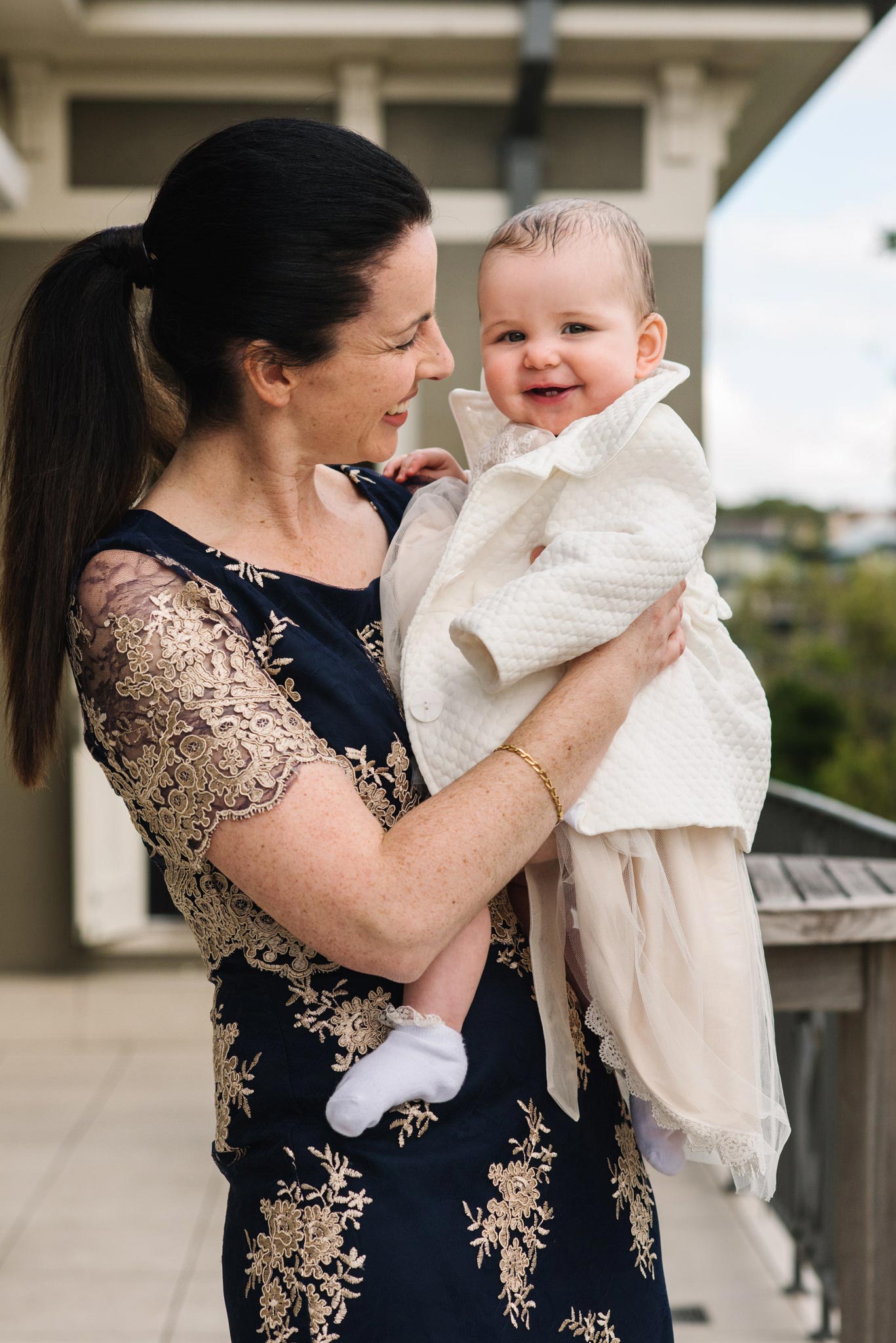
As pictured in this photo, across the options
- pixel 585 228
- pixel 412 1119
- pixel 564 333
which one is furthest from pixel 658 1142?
pixel 585 228

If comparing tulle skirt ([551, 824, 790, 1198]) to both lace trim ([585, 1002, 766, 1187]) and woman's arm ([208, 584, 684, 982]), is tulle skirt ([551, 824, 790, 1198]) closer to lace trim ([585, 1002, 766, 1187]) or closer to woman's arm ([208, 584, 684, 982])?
lace trim ([585, 1002, 766, 1187])

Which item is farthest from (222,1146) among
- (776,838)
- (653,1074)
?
(776,838)

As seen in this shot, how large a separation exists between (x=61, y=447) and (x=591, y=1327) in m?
0.94

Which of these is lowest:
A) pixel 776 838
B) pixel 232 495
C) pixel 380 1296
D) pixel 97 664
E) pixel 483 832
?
pixel 776 838

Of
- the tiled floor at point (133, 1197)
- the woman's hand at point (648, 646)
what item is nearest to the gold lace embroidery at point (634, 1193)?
the woman's hand at point (648, 646)

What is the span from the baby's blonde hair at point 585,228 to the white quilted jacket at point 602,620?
0.18 metres

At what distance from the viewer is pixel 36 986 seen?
190 inches

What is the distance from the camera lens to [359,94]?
4.68m

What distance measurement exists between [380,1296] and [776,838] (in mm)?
2614

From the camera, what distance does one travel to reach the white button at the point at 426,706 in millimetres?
1156

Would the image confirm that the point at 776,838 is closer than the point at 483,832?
No

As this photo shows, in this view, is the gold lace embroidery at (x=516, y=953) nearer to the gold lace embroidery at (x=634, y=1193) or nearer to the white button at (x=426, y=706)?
the gold lace embroidery at (x=634, y=1193)

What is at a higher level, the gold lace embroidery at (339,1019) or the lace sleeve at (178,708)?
the lace sleeve at (178,708)

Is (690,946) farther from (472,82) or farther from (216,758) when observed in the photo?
(472,82)
